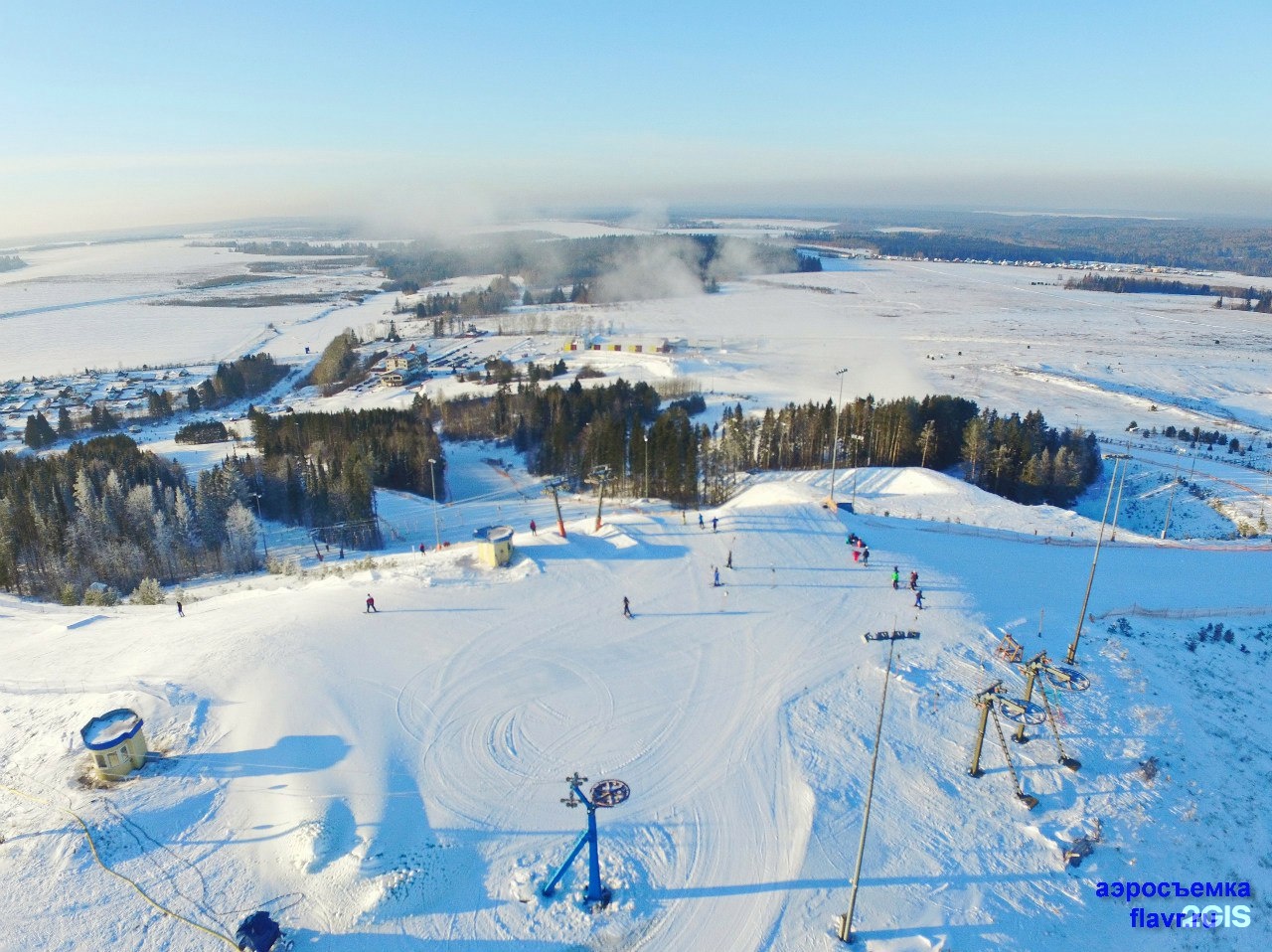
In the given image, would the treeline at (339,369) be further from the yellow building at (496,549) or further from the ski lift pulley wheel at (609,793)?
the ski lift pulley wheel at (609,793)

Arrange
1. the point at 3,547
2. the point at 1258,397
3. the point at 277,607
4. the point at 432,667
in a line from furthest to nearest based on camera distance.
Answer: the point at 1258,397 → the point at 3,547 → the point at 277,607 → the point at 432,667

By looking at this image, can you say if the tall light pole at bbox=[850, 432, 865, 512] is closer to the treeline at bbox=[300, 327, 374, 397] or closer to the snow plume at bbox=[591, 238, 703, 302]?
the treeline at bbox=[300, 327, 374, 397]

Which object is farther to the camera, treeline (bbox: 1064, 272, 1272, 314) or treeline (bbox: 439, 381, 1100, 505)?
treeline (bbox: 1064, 272, 1272, 314)

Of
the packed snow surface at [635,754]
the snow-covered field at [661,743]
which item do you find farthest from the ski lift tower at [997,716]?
the snow-covered field at [661,743]

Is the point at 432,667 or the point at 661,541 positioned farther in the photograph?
the point at 661,541

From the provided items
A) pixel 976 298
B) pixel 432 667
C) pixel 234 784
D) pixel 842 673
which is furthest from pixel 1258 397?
pixel 234 784

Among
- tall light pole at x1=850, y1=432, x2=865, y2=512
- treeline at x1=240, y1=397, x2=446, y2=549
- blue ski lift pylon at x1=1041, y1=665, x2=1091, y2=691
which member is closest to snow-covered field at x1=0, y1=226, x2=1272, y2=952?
blue ski lift pylon at x1=1041, y1=665, x2=1091, y2=691

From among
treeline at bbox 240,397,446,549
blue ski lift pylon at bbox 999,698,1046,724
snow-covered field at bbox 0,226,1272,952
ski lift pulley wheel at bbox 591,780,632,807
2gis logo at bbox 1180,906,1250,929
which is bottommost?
treeline at bbox 240,397,446,549

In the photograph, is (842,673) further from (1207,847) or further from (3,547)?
(3,547)
